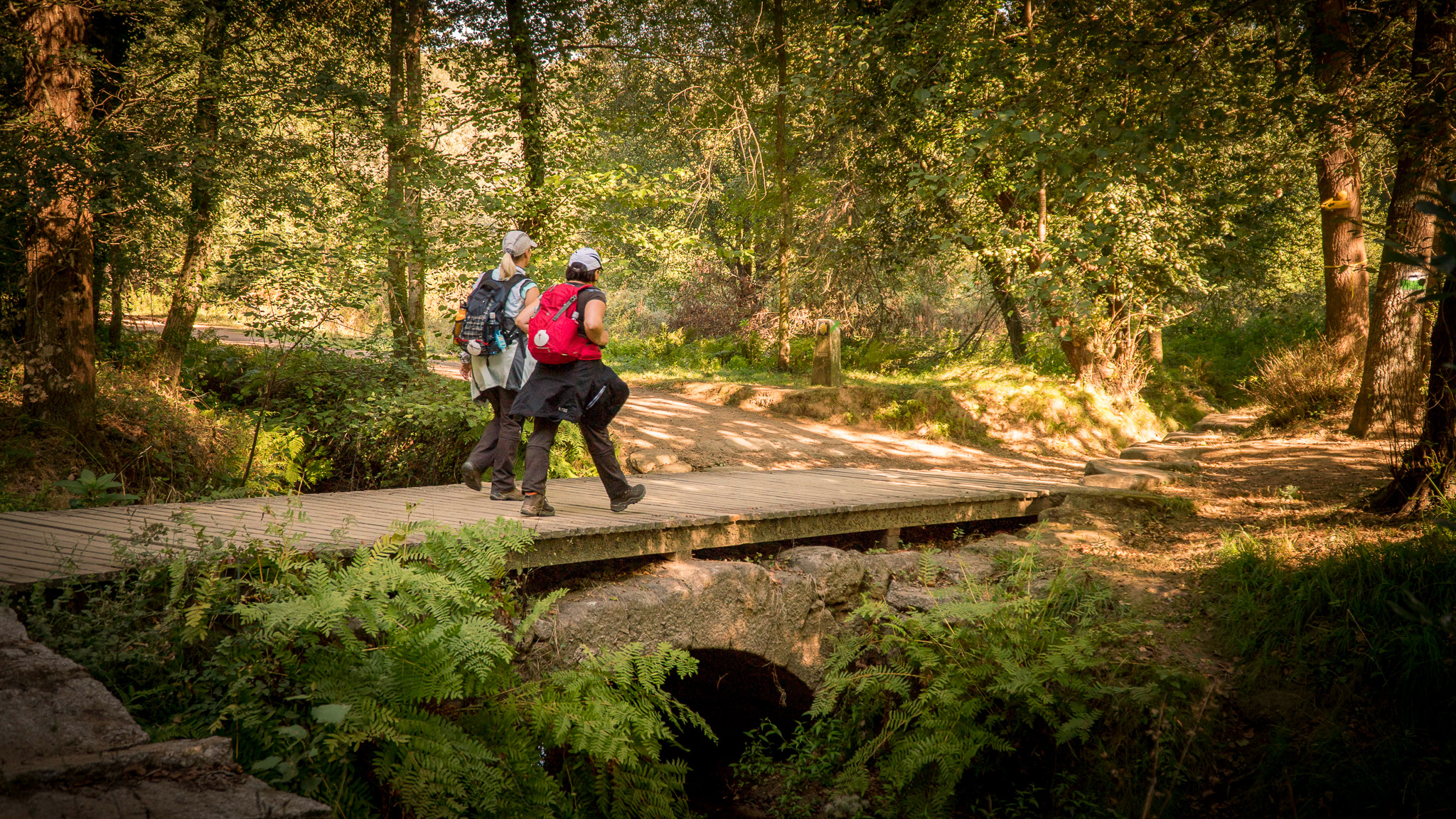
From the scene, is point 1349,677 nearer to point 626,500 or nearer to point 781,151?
point 626,500

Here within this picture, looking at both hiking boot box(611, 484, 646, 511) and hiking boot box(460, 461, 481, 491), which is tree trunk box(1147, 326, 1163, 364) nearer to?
hiking boot box(611, 484, 646, 511)

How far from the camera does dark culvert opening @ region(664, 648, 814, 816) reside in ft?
21.8

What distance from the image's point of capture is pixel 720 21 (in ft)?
53.2

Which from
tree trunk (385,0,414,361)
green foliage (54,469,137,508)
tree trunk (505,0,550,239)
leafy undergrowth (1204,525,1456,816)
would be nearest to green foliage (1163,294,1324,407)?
leafy undergrowth (1204,525,1456,816)

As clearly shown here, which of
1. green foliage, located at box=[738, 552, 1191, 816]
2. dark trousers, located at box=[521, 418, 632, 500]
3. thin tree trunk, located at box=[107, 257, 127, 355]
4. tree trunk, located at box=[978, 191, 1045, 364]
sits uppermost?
tree trunk, located at box=[978, 191, 1045, 364]

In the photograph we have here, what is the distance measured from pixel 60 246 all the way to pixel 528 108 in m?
4.90

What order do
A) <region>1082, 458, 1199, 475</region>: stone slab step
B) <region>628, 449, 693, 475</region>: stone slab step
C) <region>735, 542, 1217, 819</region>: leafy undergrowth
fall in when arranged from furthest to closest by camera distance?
1. <region>628, 449, 693, 475</region>: stone slab step
2. <region>1082, 458, 1199, 475</region>: stone slab step
3. <region>735, 542, 1217, 819</region>: leafy undergrowth

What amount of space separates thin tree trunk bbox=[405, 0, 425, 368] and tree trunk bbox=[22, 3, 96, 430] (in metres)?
2.82

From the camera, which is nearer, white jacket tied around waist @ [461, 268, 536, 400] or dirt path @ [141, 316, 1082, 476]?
white jacket tied around waist @ [461, 268, 536, 400]

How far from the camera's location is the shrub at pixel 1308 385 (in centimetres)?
1217

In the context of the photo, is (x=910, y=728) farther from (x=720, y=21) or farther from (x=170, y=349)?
(x=720, y=21)

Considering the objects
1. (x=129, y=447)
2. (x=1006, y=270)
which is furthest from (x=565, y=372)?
(x=1006, y=270)

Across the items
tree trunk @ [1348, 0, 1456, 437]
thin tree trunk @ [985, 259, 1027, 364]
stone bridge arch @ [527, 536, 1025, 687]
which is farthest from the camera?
thin tree trunk @ [985, 259, 1027, 364]

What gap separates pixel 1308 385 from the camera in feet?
40.9
